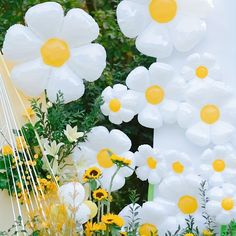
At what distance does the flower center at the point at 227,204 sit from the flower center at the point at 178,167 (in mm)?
250

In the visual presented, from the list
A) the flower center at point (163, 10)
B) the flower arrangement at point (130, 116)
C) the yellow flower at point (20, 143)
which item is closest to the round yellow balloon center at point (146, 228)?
the flower arrangement at point (130, 116)

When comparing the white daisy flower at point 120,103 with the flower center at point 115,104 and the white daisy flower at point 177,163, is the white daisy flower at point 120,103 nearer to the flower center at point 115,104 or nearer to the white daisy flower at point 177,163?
the flower center at point 115,104

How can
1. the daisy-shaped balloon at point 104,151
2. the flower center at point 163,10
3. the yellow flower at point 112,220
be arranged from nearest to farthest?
the yellow flower at point 112,220
the flower center at point 163,10
the daisy-shaped balloon at point 104,151

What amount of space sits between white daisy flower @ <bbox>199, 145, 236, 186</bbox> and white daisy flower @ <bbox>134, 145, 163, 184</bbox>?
0.21m

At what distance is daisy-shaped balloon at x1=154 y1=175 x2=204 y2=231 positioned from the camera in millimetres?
2939

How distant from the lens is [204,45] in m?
2.98

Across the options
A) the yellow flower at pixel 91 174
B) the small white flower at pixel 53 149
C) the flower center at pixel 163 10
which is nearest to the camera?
the yellow flower at pixel 91 174

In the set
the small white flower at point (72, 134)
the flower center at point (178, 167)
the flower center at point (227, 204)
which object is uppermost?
the small white flower at point (72, 134)

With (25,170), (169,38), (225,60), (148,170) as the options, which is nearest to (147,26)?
(169,38)

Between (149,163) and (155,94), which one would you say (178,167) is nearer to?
(149,163)

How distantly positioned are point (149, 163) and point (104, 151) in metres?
0.22

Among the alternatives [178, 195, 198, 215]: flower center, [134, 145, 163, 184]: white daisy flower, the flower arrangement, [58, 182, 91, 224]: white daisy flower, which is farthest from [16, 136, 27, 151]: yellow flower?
[178, 195, 198, 215]: flower center

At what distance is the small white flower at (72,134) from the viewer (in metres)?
2.85

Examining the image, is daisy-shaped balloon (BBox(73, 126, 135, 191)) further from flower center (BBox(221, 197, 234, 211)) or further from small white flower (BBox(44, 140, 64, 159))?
flower center (BBox(221, 197, 234, 211))
